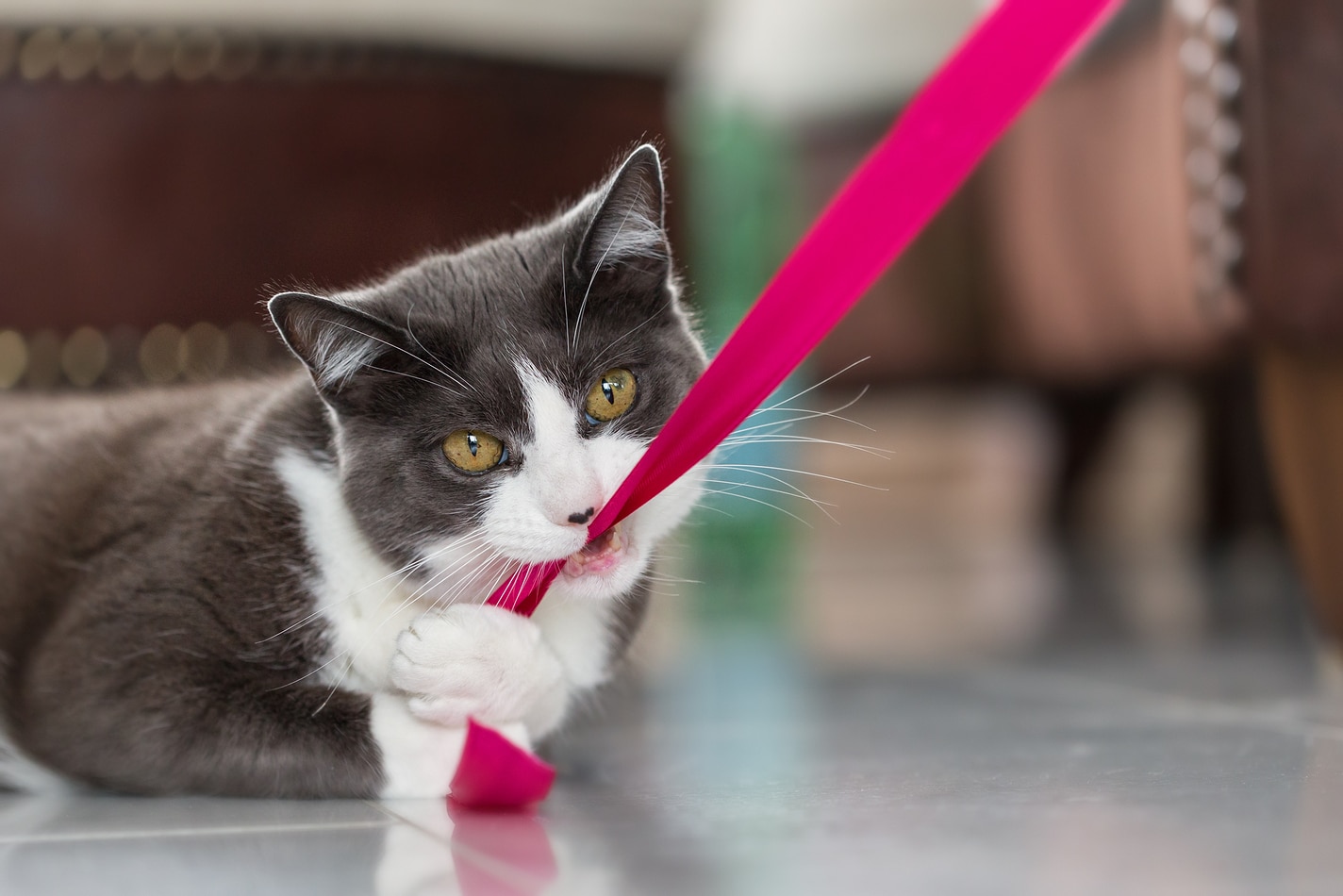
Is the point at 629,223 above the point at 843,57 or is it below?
below

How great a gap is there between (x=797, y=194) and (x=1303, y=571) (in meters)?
2.05

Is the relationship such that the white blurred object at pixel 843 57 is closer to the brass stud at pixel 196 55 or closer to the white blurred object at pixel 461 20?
the white blurred object at pixel 461 20

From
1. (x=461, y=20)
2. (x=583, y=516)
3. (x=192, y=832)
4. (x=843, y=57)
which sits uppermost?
(x=843, y=57)

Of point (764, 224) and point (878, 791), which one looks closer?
point (878, 791)

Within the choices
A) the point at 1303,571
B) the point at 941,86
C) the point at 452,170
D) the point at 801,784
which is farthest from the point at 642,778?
the point at 452,170

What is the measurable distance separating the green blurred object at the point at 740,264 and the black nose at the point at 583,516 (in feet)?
6.20

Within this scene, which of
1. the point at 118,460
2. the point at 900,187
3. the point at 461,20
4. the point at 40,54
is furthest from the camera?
the point at 461,20

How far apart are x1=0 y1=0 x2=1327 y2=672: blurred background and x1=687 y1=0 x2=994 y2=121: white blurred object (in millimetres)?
11

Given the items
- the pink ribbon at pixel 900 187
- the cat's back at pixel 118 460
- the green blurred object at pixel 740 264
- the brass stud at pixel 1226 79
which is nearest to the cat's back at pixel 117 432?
the cat's back at pixel 118 460

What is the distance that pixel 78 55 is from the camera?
1831 millimetres

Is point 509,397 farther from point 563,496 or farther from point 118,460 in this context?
point 118,460

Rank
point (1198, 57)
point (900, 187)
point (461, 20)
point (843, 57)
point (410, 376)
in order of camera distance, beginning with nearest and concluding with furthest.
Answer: point (900, 187)
point (410, 376)
point (1198, 57)
point (461, 20)
point (843, 57)

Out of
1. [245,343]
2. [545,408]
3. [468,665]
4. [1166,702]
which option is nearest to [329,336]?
[545,408]

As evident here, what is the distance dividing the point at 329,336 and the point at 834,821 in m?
0.53
